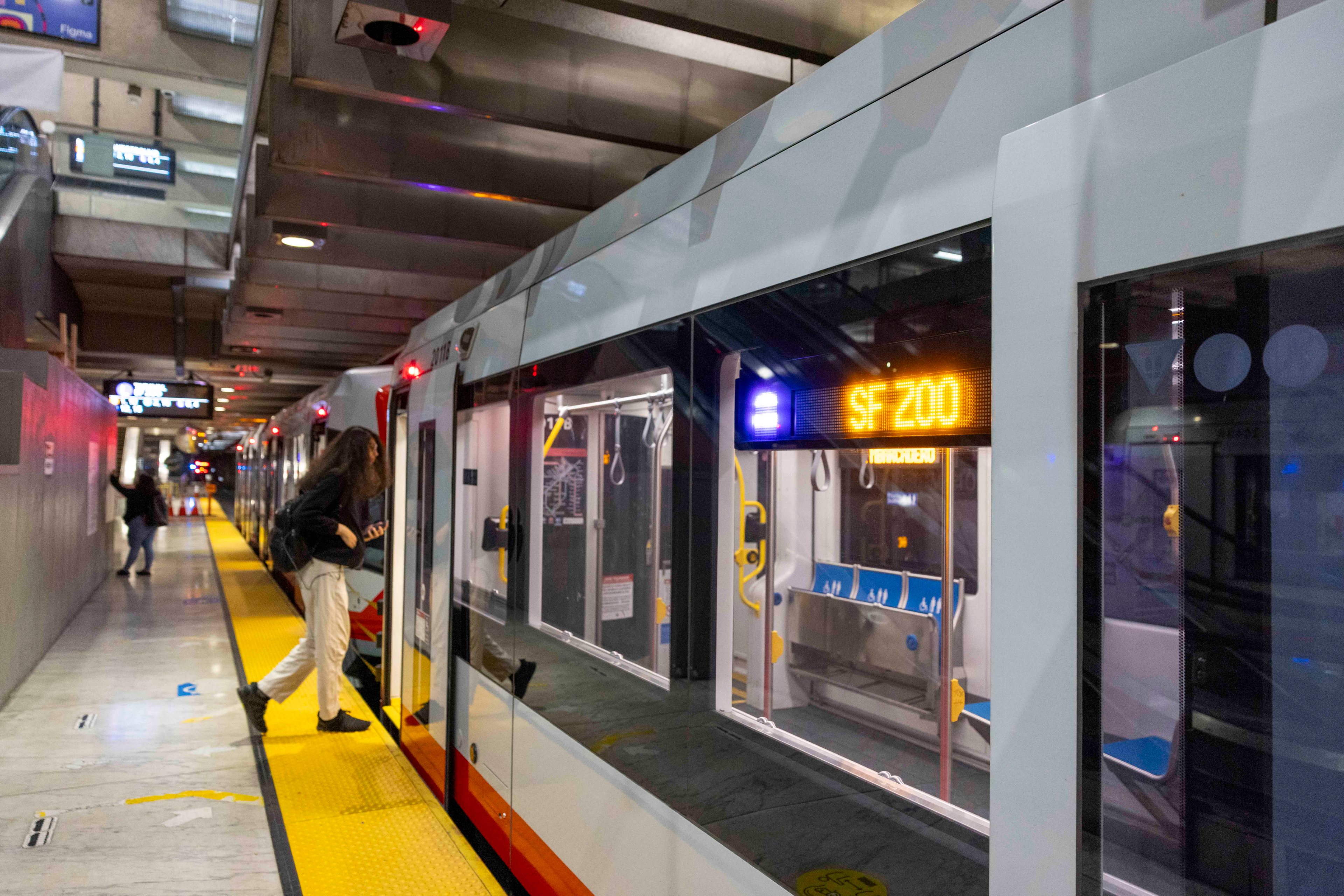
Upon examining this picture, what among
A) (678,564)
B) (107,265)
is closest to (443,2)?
(678,564)

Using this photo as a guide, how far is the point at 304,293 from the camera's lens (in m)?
8.36

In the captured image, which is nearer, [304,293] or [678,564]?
[678,564]

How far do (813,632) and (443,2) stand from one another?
145 inches

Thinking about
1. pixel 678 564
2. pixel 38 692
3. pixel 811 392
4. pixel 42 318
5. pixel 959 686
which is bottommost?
pixel 38 692

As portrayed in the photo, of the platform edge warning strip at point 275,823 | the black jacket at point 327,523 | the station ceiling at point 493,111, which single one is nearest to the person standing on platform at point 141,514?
the station ceiling at point 493,111

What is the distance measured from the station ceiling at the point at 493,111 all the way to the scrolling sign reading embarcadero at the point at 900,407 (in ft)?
6.63

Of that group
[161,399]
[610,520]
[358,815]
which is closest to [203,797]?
[358,815]

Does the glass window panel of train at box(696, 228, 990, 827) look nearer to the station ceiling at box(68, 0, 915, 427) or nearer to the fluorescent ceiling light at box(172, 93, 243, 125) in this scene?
the station ceiling at box(68, 0, 915, 427)

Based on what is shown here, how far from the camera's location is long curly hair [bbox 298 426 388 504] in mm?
4895

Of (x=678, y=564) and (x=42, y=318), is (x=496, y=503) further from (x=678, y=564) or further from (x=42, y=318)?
(x=42, y=318)

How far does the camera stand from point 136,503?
12016mm

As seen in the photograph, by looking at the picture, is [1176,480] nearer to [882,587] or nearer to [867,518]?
[882,587]

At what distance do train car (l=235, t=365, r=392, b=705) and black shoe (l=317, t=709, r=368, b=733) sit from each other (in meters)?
0.33

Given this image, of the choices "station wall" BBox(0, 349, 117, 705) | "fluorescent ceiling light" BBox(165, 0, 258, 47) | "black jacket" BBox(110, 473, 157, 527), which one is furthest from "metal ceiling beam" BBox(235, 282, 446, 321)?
"black jacket" BBox(110, 473, 157, 527)
